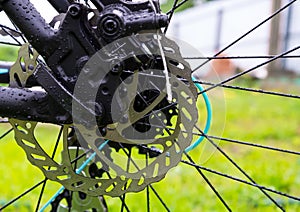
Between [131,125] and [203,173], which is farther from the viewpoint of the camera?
[203,173]

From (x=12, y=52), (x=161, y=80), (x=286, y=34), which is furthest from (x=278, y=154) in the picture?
(x=286, y=34)

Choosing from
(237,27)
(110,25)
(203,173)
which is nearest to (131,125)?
(110,25)

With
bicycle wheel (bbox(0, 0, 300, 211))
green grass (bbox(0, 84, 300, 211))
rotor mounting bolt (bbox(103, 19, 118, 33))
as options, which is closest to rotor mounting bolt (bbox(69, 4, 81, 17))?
rotor mounting bolt (bbox(103, 19, 118, 33))

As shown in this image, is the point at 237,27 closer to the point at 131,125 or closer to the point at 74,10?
the point at 131,125

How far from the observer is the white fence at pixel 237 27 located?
820 centimetres

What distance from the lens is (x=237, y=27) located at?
9.17 m

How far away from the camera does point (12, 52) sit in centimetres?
686

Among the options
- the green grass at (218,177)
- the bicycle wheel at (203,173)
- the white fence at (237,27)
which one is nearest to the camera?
the bicycle wheel at (203,173)

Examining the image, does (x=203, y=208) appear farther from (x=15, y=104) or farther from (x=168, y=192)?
→ (x=15, y=104)

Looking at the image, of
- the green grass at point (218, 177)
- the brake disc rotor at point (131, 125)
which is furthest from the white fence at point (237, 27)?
the brake disc rotor at point (131, 125)

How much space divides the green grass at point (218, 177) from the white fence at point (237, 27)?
→ 4000mm

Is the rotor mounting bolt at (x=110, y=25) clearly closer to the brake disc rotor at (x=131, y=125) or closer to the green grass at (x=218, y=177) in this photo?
the brake disc rotor at (x=131, y=125)

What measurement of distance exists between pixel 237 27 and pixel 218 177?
6621 millimetres

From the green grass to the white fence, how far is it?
4.00m
